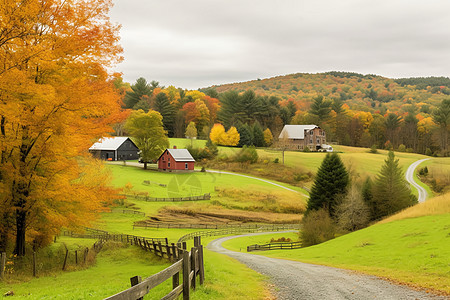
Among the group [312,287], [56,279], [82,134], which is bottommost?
[56,279]

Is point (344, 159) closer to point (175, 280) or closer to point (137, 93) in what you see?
point (137, 93)

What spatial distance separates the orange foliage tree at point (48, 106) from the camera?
14438 mm

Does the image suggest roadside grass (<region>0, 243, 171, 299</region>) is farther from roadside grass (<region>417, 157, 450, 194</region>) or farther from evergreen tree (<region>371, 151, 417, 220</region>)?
roadside grass (<region>417, 157, 450, 194</region>)

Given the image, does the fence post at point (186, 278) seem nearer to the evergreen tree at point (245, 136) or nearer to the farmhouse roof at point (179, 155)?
the farmhouse roof at point (179, 155)

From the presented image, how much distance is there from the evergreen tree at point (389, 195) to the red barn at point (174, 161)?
136 feet

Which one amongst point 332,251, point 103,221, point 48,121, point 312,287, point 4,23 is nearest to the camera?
point 312,287

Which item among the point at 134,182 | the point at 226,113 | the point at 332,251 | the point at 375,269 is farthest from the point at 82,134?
the point at 226,113

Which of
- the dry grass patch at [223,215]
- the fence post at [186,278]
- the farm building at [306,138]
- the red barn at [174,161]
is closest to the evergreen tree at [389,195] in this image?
the dry grass patch at [223,215]

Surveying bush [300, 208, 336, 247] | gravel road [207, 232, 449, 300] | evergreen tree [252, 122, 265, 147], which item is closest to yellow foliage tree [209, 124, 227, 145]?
evergreen tree [252, 122, 265, 147]

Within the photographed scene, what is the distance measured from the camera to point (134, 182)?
62031 mm

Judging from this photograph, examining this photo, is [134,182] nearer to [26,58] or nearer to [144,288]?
[26,58]

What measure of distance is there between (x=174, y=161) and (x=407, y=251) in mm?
60329

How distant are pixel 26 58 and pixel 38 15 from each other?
8.74ft

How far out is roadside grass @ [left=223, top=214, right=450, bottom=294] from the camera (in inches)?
530
